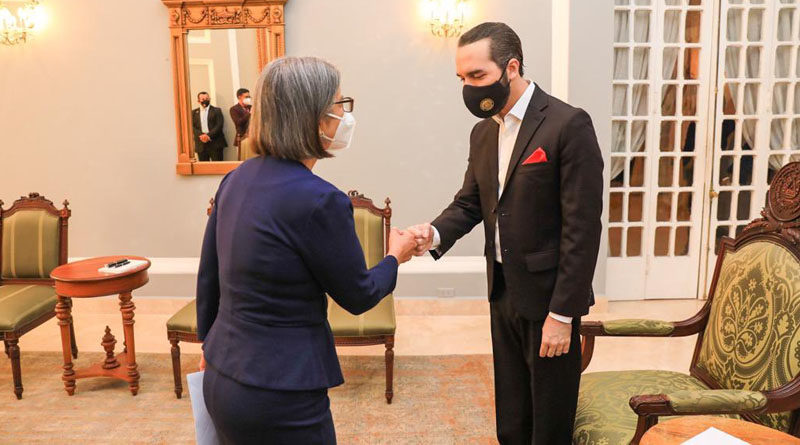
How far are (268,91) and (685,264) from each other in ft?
15.4

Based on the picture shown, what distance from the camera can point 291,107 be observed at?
1.53 meters

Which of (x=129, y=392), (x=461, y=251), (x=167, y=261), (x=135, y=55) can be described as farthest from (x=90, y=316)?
(x=461, y=251)

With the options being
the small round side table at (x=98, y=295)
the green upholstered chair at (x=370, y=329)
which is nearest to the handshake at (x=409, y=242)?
the green upholstered chair at (x=370, y=329)

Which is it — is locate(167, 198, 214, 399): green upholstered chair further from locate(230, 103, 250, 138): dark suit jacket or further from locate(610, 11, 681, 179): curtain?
locate(610, 11, 681, 179): curtain

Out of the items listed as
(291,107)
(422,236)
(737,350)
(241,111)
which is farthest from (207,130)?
(737,350)

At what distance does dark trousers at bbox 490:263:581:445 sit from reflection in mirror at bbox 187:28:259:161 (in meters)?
3.23

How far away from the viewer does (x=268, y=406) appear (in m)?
1.52

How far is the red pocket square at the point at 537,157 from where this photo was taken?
6.51 ft

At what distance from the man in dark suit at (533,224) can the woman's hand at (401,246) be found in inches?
8.7

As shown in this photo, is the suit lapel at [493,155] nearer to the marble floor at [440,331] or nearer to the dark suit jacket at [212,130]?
the marble floor at [440,331]

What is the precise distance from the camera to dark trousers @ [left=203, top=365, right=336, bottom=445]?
59.8 inches

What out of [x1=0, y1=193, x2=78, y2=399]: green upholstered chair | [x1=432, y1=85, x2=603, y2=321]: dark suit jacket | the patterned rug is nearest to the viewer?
[x1=432, y1=85, x2=603, y2=321]: dark suit jacket

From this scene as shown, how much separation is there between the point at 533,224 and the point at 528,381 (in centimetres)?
60

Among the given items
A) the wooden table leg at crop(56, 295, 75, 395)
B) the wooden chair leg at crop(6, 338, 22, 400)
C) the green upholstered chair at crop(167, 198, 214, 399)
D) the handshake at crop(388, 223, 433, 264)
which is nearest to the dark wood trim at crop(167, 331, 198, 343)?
the green upholstered chair at crop(167, 198, 214, 399)
